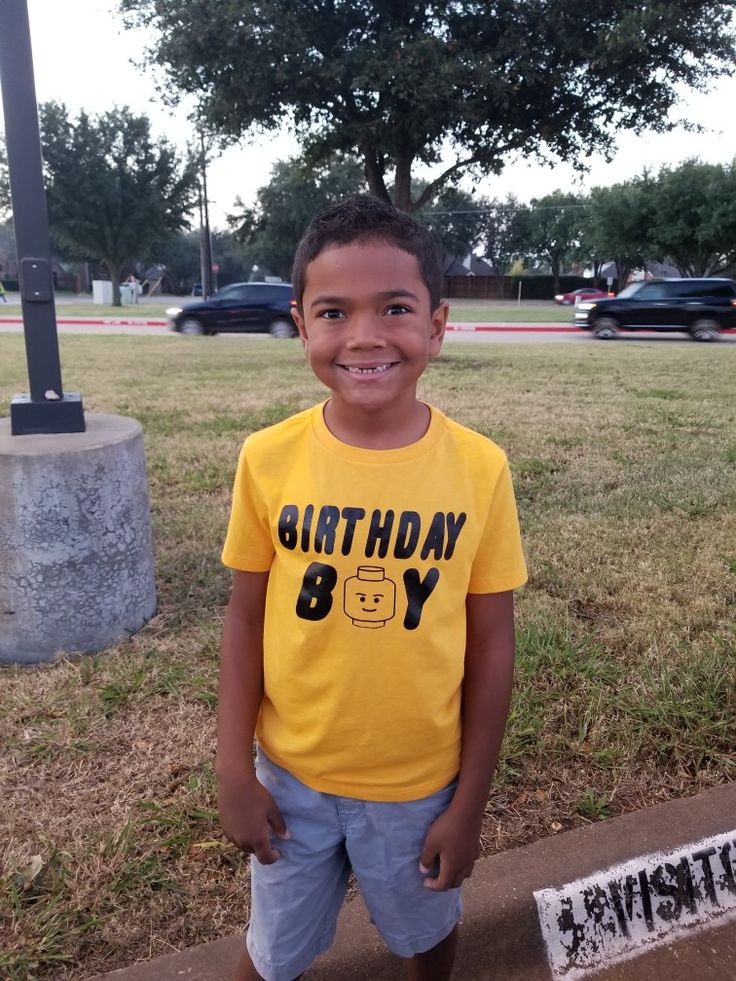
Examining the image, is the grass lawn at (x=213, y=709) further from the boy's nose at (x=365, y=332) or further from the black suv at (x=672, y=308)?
the black suv at (x=672, y=308)

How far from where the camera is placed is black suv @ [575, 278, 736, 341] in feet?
60.1

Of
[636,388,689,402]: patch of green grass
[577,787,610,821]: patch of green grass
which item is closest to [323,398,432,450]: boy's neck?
[577,787,610,821]: patch of green grass

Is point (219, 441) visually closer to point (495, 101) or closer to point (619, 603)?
point (619, 603)

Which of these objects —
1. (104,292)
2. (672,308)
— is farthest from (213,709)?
(104,292)

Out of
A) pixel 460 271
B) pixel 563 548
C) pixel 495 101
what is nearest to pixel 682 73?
pixel 495 101

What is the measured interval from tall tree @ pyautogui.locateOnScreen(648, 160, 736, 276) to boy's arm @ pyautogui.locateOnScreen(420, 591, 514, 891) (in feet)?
129

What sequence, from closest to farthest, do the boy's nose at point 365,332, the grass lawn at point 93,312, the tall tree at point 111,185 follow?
the boy's nose at point 365,332
the grass lawn at point 93,312
the tall tree at point 111,185

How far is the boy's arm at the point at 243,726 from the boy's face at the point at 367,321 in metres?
0.39

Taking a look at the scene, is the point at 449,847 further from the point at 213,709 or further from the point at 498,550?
the point at 213,709

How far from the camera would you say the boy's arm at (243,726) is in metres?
1.36

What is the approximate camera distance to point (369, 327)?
4.16ft

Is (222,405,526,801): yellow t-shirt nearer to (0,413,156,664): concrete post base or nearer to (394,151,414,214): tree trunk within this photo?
(0,413,156,664): concrete post base

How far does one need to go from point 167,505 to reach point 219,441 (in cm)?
163

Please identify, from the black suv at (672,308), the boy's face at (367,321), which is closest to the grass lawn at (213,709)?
the boy's face at (367,321)
